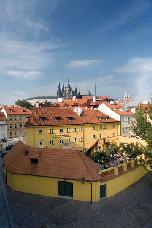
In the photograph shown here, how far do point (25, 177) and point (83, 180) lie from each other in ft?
23.1

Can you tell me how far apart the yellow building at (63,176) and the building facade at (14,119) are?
48.7 metres

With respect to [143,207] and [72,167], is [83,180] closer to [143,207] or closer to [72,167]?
[72,167]

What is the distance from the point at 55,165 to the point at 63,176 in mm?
2308

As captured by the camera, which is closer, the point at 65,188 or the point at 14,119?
the point at 65,188

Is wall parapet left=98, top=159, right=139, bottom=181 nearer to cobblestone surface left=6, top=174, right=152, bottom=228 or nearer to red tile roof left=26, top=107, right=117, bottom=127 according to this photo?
cobblestone surface left=6, top=174, right=152, bottom=228

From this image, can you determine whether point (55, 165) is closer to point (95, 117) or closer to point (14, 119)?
point (95, 117)

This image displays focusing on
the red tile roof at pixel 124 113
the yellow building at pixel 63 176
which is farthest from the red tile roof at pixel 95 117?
the yellow building at pixel 63 176

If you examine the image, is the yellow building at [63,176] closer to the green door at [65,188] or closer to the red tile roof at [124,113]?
the green door at [65,188]

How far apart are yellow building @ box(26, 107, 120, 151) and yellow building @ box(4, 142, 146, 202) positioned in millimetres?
18717

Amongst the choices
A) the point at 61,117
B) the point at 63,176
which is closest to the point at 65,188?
the point at 63,176

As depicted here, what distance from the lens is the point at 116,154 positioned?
2175 inches

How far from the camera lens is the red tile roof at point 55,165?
121ft

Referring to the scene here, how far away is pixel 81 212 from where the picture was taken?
3309cm

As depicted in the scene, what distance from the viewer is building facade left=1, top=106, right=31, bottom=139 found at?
296 feet
